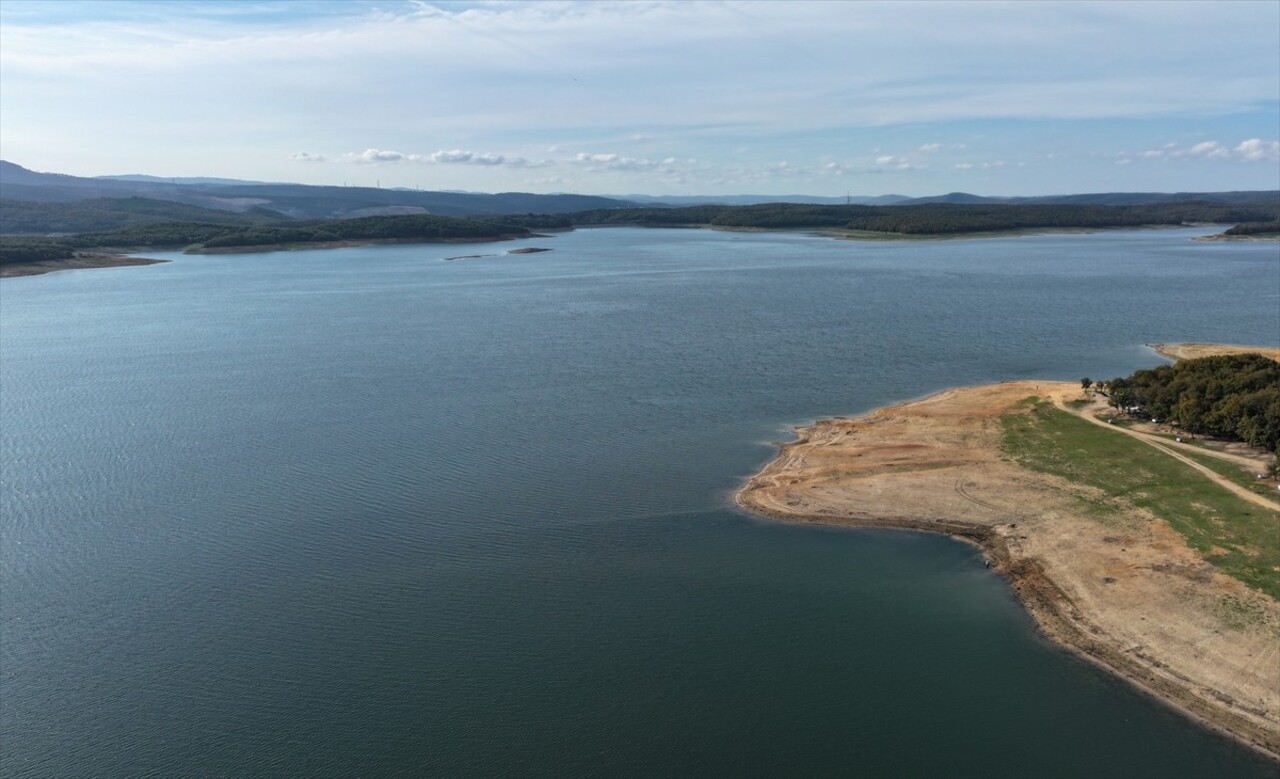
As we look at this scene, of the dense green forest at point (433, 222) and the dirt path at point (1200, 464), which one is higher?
the dense green forest at point (433, 222)

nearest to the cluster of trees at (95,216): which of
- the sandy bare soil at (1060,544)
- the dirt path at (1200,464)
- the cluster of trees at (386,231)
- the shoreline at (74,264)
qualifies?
the cluster of trees at (386,231)

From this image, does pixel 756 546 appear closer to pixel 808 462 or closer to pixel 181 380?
pixel 808 462

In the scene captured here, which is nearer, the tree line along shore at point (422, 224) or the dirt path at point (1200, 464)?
the dirt path at point (1200, 464)

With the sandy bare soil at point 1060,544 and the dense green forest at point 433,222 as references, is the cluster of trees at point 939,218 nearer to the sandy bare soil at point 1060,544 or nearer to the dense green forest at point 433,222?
the dense green forest at point 433,222

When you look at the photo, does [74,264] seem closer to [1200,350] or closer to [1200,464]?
[1200,350]

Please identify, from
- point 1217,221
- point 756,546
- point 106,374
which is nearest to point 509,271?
point 106,374

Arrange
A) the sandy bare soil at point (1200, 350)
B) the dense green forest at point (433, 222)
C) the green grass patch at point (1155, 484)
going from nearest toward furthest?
1. the green grass patch at point (1155, 484)
2. the sandy bare soil at point (1200, 350)
3. the dense green forest at point (433, 222)

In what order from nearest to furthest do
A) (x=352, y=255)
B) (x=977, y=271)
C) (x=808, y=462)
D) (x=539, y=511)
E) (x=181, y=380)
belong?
(x=539, y=511), (x=808, y=462), (x=181, y=380), (x=977, y=271), (x=352, y=255)
